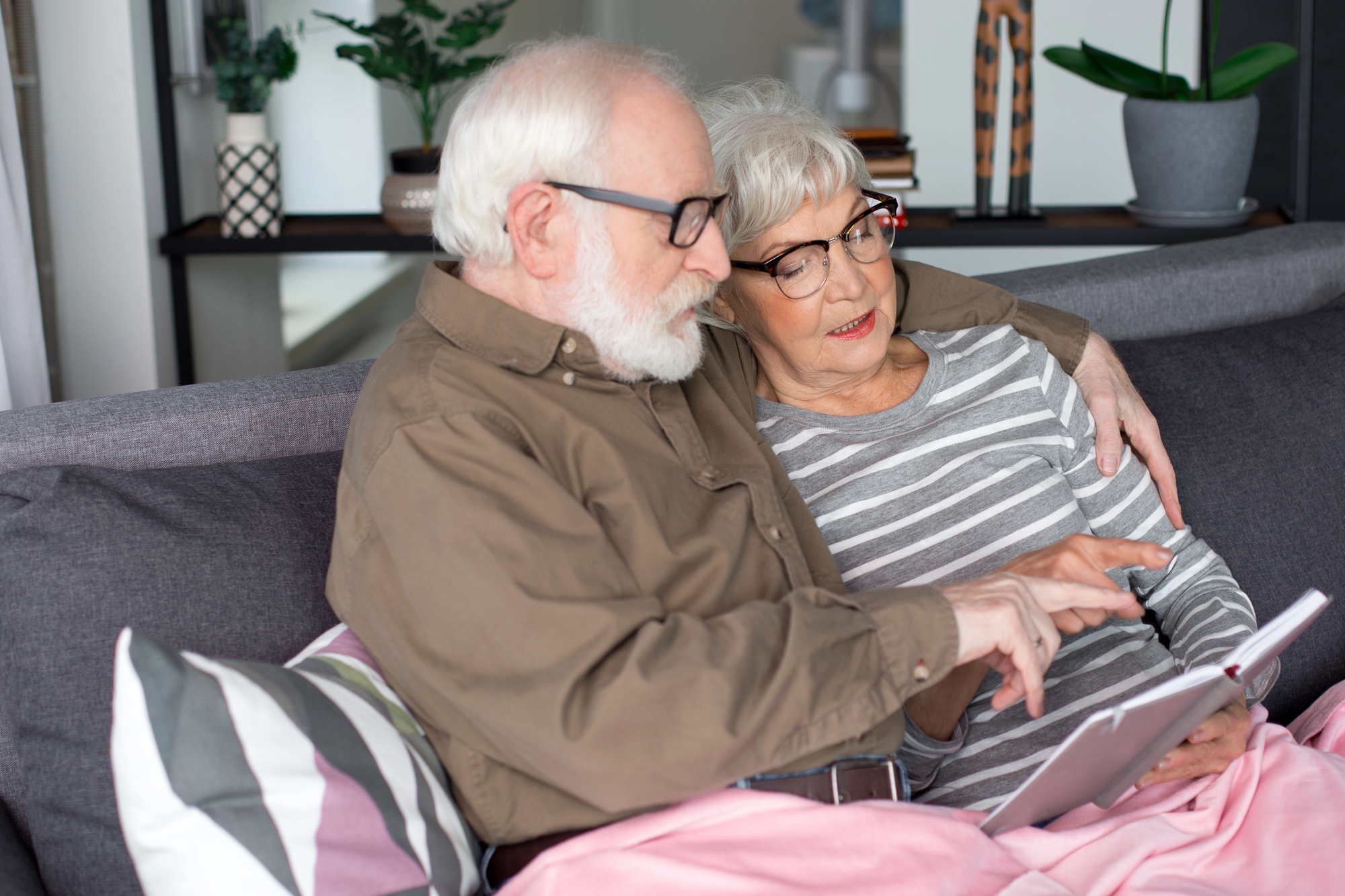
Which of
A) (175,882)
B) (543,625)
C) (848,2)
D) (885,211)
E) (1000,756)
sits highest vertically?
(848,2)

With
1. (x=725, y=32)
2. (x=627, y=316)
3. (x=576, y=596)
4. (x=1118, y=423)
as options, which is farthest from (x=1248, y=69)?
(x=725, y=32)

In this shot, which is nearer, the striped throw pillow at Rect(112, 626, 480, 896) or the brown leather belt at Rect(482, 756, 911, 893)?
the striped throw pillow at Rect(112, 626, 480, 896)

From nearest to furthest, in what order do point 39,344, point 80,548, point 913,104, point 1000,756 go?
point 80,548
point 1000,756
point 39,344
point 913,104

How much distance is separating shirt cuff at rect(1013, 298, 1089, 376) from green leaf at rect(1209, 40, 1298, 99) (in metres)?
1.12

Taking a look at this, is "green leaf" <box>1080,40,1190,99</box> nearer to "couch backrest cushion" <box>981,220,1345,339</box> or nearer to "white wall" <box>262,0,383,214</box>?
"couch backrest cushion" <box>981,220,1345,339</box>

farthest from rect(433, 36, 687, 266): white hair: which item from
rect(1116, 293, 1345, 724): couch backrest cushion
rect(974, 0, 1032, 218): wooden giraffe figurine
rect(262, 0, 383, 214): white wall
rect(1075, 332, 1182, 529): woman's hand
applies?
rect(262, 0, 383, 214): white wall

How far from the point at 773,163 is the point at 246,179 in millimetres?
1673

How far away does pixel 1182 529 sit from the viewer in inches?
60.1

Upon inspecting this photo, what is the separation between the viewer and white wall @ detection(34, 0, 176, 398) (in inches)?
91.5

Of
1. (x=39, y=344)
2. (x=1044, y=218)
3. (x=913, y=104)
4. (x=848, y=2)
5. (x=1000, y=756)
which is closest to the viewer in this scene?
(x=1000, y=756)

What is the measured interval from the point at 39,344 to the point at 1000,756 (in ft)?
4.68

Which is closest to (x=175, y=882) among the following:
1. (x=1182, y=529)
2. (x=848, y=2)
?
(x=1182, y=529)

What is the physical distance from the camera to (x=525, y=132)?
1168 mm

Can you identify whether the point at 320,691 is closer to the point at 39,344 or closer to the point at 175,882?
the point at 175,882
